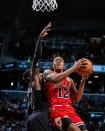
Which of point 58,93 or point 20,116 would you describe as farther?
point 20,116

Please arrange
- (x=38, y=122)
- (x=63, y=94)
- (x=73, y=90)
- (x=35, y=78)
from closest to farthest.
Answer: (x=38, y=122), (x=35, y=78), (x=63, y=94), (x=73, y=90)

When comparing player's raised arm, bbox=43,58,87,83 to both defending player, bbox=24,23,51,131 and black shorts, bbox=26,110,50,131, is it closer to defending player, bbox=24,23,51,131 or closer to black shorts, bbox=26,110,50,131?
defending player, bbox=24,23,51,131

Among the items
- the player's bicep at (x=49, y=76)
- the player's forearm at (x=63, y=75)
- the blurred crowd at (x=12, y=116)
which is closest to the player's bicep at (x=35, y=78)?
the player's bicep at (x=49, y=76)

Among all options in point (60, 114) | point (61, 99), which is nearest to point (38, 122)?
point (60, 114)

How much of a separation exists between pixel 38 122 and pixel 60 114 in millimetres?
384

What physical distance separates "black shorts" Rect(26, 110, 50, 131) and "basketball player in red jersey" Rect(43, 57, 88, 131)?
0.17 metres

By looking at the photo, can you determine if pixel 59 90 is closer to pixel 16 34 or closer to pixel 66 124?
pixel 66 124

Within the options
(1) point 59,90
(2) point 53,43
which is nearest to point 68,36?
(2) point 53,43

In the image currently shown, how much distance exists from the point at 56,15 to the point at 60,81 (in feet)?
65.8

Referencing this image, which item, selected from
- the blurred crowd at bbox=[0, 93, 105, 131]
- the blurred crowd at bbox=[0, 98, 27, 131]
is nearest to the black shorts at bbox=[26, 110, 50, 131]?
the blurred crowd at bbox=[0, 93, 105, 131]

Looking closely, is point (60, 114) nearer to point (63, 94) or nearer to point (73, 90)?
point (63, 94)

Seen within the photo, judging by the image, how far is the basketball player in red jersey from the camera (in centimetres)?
360

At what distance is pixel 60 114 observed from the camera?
3689 millimetres

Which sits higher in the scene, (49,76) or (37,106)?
(49,76)
